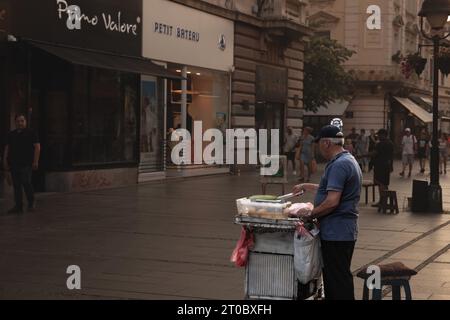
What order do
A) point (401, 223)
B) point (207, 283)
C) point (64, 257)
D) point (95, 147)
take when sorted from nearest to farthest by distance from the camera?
point (207, 283)
point (64, 257)
point (401, 223)
point (95, 147)

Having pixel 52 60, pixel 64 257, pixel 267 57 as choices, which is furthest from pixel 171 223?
pixel 267 57

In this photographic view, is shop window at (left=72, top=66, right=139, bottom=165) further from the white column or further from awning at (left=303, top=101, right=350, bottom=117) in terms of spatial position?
awning at (left=303, top=101, right=350, bottom=117)

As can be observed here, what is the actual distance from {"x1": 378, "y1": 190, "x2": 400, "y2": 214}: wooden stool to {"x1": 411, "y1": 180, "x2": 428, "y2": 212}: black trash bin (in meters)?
0.59

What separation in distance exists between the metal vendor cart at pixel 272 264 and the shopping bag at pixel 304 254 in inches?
4.2

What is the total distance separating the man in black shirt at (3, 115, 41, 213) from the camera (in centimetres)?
1555

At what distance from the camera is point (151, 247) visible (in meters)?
11.5

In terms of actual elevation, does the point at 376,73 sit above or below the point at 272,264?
above

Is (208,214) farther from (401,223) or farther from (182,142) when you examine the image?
(182,142)

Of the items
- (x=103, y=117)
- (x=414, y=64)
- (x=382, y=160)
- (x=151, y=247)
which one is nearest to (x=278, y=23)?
(x=103, y=117)

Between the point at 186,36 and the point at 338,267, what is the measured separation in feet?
67.0

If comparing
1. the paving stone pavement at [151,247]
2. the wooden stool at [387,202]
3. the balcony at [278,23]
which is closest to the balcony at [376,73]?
the balcony at [278,23]

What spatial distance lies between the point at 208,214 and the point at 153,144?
929 cm

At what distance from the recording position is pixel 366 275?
708 centimetres

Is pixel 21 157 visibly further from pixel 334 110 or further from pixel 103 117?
pixel 334 110
